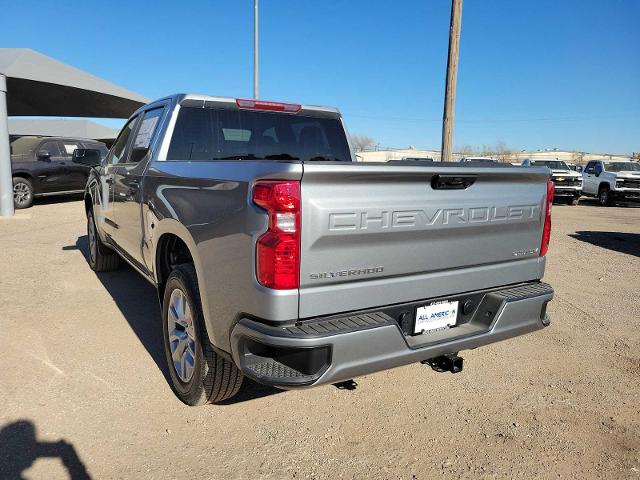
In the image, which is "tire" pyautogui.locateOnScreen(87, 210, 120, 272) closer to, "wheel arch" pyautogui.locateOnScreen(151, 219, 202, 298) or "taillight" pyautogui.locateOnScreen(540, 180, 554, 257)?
"wheel arch" pyautogui.locateOnScreen(151, 219, 202, 298)

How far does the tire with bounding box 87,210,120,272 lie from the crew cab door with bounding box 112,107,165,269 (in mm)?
1492

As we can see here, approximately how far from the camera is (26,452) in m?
2.53

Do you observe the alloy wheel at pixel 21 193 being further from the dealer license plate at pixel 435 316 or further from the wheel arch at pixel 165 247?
the dealer license plate at pixel 435 316

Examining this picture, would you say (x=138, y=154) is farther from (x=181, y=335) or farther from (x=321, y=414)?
(x=321, y=414)

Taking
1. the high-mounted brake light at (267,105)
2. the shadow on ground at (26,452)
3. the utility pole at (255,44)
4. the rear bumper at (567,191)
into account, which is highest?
the utility pole at (255,44)

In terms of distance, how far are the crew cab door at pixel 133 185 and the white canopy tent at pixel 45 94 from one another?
9.26 metres

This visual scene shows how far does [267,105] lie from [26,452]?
2.94 meters

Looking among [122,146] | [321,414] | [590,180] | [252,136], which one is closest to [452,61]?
[252,136]

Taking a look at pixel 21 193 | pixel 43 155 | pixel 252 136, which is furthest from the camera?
pixel 43 155

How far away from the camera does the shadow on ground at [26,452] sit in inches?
94.0

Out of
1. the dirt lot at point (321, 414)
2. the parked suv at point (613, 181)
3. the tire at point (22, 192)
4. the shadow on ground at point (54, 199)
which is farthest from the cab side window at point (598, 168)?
the tire at point (22, 192)

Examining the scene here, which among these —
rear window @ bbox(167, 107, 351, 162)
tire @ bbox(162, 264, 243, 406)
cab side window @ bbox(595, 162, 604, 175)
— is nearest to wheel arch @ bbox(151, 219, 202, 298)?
tire @ bbox(162, 264, 243, 406)

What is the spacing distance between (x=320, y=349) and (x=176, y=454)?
1.12 meters

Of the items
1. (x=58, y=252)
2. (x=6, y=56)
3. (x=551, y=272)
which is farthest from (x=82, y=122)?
(x=551, y=272)
